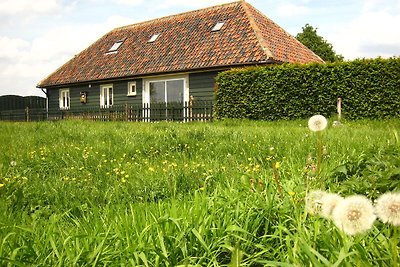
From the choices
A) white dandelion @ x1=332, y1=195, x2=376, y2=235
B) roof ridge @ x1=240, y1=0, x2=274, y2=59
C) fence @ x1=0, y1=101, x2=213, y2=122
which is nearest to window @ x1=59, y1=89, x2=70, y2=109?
fence @ x1=0, y1=101, x2=213, y2=122

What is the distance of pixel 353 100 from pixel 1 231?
15.0m

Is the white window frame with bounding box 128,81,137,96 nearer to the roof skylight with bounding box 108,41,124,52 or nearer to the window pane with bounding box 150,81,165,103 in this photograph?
the window pane with bounding box 150,81,165,103

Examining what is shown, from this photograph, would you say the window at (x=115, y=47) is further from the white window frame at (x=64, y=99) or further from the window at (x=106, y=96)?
the white window frame at (x=64, y=99)

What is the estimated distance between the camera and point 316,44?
1667 inches

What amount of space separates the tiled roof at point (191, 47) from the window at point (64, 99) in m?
0.95

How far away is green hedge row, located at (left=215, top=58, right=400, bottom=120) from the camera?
15172 mm

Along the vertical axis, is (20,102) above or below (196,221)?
above

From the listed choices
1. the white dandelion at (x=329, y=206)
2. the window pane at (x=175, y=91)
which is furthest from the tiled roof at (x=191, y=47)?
the white dandelion at (x=329, y=206)

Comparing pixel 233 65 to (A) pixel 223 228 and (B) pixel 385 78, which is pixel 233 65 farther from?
(A) pixel 223 228

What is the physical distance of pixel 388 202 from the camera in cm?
139

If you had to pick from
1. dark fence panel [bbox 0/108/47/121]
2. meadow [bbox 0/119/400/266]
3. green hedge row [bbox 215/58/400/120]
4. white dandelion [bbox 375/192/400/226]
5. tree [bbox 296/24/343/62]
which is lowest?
meadow [bbox 0/119/400/266]

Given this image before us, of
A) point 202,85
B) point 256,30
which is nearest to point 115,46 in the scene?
point 202,85

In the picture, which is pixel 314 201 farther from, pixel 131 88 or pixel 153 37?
pixel 153 37

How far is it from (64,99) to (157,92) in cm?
1026
